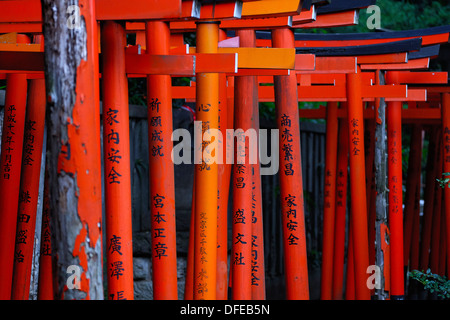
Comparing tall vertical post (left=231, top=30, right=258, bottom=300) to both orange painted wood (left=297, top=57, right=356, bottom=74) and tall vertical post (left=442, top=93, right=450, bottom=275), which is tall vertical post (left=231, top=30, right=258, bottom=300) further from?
tall vertical post (left=442, top=93, right=450, bottom=275)

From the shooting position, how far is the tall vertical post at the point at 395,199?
8273 millimetres

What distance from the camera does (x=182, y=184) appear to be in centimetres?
946

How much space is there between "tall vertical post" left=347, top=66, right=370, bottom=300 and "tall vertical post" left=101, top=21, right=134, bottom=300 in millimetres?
3315

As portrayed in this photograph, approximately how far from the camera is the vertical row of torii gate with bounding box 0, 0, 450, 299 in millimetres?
3598

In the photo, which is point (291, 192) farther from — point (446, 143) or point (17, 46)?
point (446, 143)

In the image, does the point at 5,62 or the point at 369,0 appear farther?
the point at 369,0

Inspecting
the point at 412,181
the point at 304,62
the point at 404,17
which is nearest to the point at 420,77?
the point at 304,62

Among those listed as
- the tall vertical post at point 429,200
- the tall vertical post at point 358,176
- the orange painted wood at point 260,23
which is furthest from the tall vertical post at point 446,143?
the orange painted wood at point 260,23

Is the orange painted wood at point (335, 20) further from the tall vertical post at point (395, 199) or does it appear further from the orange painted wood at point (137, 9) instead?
the tall vertical post at point (395, 199)

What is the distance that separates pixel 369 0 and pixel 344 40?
66.8 inches

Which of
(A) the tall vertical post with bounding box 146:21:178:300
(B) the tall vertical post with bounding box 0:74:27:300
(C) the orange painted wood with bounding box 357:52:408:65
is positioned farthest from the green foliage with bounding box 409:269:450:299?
(B) the tall vertical post with bounding box 0:74:27:300
